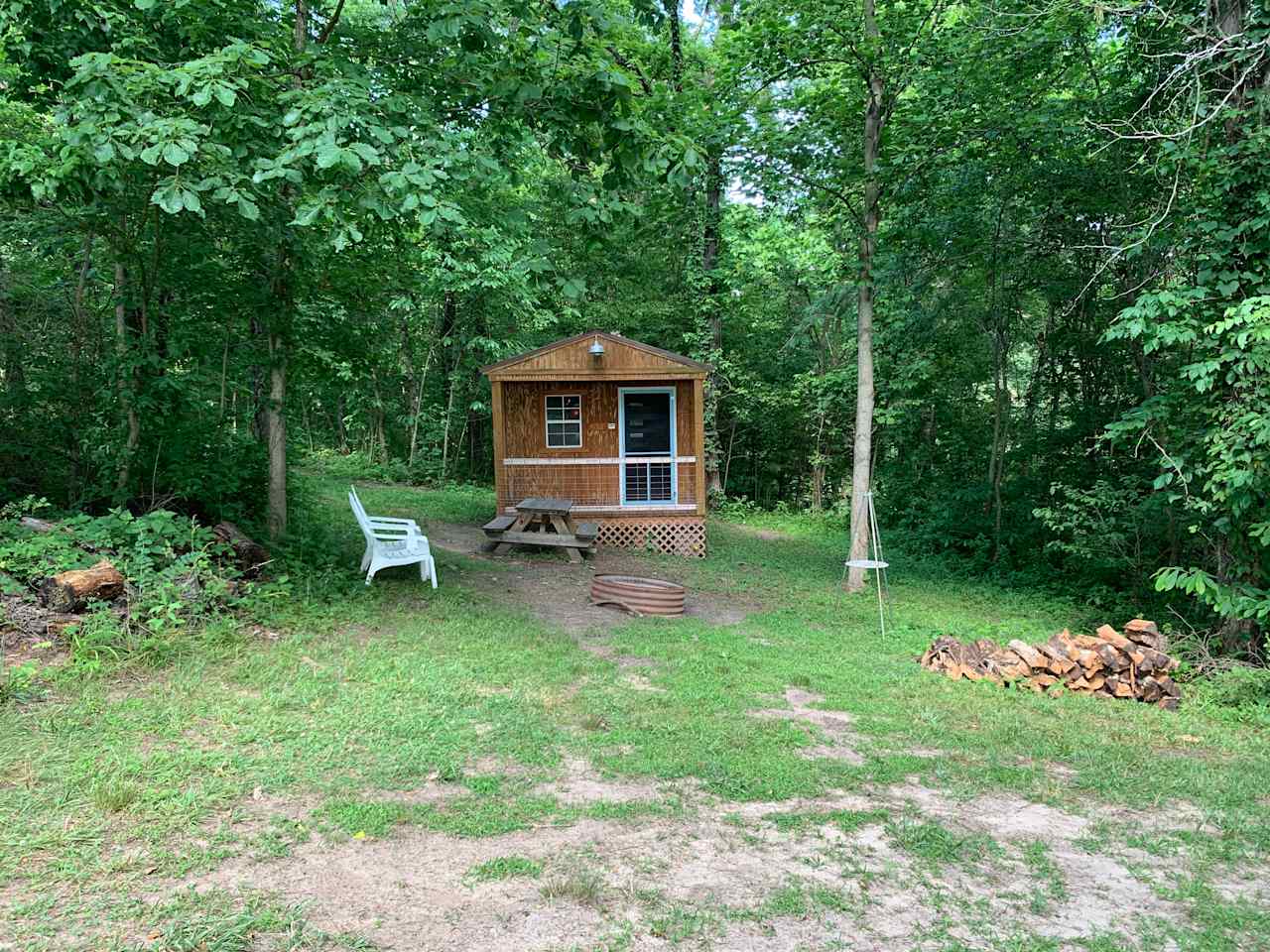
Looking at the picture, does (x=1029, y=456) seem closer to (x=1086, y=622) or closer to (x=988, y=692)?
(x=1086, y=622)

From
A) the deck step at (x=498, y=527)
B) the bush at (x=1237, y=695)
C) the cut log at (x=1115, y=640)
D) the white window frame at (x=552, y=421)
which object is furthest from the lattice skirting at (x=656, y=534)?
the bush at (x=1237, y=695)

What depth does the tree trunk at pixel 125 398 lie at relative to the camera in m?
5.81

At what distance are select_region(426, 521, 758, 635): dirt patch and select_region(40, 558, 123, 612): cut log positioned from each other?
3183 millimetres

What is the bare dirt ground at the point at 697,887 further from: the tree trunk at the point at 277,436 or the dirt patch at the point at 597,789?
the tree trunk at the point at 277,436

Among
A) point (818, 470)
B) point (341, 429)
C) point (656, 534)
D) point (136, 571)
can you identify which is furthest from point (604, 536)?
point (341, 429)

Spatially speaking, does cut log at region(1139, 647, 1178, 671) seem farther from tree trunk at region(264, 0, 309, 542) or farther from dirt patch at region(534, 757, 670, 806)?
tree trunk at region(264, 0, 309, 542)

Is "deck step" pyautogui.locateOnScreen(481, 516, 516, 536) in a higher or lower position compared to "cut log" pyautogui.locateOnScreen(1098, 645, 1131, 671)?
higher

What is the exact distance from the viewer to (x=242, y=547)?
5.86 m

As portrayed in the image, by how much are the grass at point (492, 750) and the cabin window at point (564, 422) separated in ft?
17.3

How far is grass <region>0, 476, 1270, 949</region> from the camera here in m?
2.42

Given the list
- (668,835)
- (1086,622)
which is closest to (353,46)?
(668,835)

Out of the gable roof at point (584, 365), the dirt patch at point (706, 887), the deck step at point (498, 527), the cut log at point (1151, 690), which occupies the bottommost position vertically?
the cut log at point (1151, 690)

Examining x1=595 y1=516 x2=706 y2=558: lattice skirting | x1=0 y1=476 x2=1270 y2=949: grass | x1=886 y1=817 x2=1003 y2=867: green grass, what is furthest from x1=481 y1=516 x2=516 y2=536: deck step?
x1=886 y1=817 x2=1003 y2=867: green grass

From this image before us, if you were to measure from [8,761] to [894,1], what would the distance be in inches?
366
